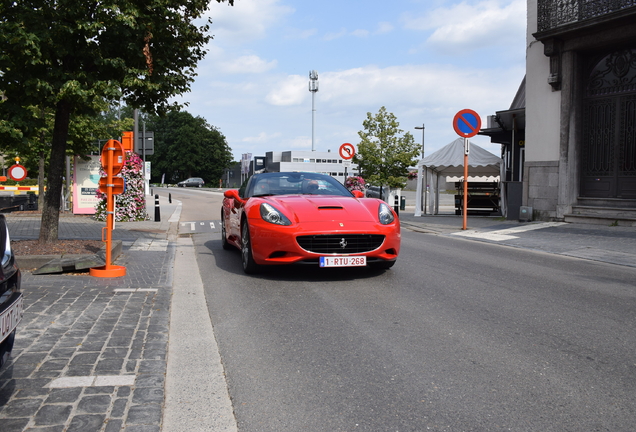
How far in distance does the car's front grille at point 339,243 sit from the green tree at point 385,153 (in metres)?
20.9

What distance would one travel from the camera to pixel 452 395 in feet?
10.8

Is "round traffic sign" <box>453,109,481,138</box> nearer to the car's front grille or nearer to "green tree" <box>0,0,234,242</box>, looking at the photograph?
"green tree" <box>0,0,234,242</box>

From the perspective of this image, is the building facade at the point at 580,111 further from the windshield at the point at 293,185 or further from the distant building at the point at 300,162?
the distant building at the point at 300,162

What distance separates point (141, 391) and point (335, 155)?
353ft

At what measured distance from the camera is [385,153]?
93.5 feet

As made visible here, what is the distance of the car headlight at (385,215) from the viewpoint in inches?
285

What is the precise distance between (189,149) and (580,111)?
88281mm

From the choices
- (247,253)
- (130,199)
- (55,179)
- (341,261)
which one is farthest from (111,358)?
(130,199)

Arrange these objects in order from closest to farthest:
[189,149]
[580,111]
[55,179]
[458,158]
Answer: [55,179] < [580,111] < [458,158] < [189,149]

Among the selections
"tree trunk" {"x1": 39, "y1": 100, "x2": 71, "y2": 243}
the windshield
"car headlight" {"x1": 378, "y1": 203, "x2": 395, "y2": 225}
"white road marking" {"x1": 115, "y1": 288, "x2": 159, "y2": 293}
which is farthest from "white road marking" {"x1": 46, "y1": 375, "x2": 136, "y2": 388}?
"tree trunk" {"x1": 39, "y1": 100, "x2": 71, "y2": 243}

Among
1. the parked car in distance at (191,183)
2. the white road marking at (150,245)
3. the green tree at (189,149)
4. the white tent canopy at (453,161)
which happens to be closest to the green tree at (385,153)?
the white tent canopy at (453,161)

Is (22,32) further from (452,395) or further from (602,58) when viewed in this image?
(602,58)

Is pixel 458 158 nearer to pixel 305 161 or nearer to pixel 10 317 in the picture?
pixel 10 317

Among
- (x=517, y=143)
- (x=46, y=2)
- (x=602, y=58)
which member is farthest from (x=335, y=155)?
(x=46, y=2)
